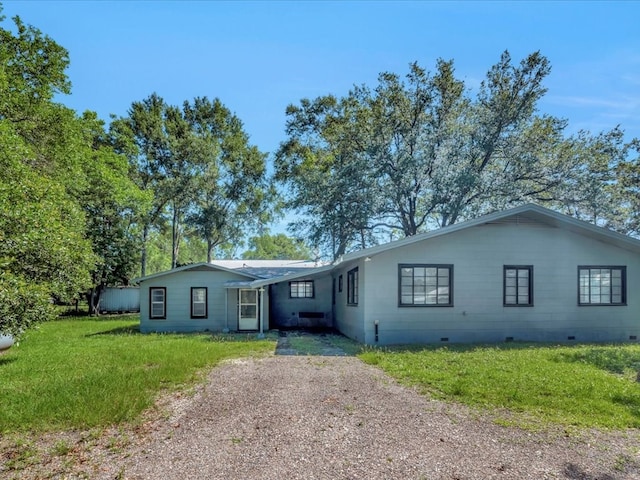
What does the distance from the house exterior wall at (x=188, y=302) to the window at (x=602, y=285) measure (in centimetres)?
1176

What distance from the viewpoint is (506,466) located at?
3.82 metres

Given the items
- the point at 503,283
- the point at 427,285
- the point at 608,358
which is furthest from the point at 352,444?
the point at 503,283

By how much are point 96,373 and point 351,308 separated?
7.96m

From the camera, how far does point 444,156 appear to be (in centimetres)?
2208

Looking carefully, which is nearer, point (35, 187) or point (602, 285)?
point (35, 187)

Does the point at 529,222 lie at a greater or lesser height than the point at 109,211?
lesser

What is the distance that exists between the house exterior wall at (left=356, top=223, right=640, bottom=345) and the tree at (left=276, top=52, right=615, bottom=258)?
8.93 meters

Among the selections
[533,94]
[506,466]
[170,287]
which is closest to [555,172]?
[533,94]

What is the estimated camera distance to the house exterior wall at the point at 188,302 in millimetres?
16219

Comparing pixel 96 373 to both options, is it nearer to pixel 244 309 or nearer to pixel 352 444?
pixel 352 444

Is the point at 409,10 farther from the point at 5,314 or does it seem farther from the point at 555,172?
the point at 555,172

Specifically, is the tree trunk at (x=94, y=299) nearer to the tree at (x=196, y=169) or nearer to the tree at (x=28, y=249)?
the tree at (x=196, y=169)

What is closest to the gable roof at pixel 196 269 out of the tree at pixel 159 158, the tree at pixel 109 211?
the tree at pixel 109 211

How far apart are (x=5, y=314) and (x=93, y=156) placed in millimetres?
17750
